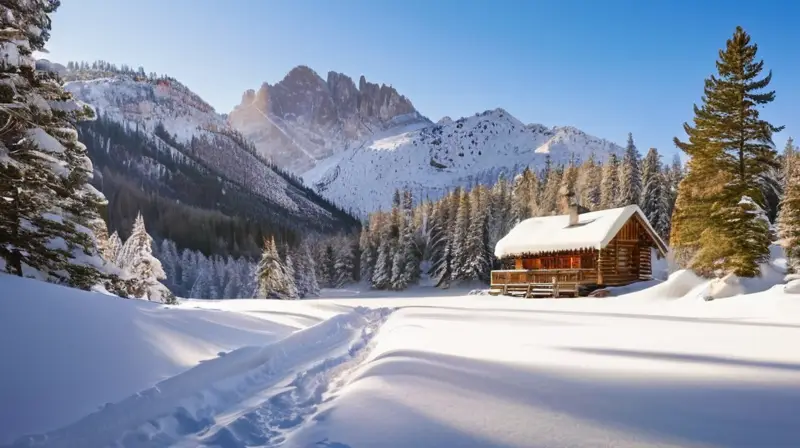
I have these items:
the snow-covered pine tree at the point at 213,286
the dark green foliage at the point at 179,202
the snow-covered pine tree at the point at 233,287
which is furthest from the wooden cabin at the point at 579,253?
the dark green foliage at the point at 179,202

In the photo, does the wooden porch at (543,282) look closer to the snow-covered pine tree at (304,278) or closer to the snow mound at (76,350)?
the snow mound at (76,350)

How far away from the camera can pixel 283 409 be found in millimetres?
5379

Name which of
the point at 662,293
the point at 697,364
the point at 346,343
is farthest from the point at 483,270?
the point at 697,364

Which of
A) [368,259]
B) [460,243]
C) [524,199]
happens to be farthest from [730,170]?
[368,259]

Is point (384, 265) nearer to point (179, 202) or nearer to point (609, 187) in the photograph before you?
point (609, 187)

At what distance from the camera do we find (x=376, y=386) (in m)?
5.32

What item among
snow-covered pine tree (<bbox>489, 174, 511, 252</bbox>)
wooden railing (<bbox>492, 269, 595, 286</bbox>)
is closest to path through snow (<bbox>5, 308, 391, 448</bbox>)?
wooden railing (<bbox>492, 269, 595, 286</bbox>)

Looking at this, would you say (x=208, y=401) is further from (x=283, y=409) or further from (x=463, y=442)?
(x=463, y=442)

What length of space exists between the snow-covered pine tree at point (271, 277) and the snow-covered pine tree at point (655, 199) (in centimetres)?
3726

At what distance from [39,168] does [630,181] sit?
49.8 metres

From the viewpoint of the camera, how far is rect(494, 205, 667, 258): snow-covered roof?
2508 centimetres

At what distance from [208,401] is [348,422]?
253 centimetres

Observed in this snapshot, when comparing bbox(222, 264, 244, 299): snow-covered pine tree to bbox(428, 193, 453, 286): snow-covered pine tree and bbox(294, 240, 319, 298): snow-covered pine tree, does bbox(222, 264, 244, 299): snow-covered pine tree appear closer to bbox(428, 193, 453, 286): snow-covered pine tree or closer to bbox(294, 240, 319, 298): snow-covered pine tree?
bbox(294, 240, 319, 298): snow-covered pine tree

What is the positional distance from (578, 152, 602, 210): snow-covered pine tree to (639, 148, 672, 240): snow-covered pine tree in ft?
28.0
